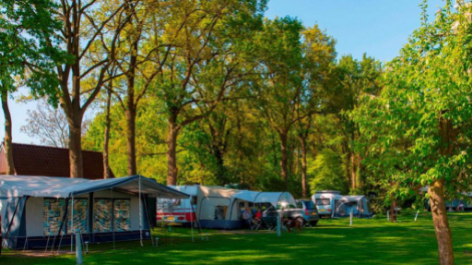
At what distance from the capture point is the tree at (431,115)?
836cm

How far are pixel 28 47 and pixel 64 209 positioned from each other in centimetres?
647

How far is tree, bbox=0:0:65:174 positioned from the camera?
15719 millimetres

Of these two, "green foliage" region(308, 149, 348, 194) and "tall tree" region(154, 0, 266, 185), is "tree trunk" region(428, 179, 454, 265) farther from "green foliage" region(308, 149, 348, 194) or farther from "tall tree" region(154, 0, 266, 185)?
"green foliage" region(308, 149, 348, 194)

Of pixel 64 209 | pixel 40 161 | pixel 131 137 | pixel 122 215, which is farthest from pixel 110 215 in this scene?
pixel 40 161

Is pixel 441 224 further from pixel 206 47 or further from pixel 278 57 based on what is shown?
pixel 206 47

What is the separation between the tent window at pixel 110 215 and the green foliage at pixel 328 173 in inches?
1278

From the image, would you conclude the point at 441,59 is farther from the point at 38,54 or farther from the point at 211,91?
the point at 211,91

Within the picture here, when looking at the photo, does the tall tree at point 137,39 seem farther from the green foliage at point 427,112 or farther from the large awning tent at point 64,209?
the green foliage at point 427,112

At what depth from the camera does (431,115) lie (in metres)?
8.38

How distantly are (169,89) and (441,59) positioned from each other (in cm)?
1879

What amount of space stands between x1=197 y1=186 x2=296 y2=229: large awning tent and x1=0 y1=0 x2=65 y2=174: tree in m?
12.8

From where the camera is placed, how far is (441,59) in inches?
348

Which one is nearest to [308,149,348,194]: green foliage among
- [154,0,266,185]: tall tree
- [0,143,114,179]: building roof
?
[154,0,266,185]: tall tree

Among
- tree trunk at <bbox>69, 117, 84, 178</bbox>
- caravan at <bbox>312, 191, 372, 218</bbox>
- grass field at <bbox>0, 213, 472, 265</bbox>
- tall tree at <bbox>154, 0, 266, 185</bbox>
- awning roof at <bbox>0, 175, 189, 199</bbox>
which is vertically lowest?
grass field at <bbox>0, 213, 472, 265</bbox>
